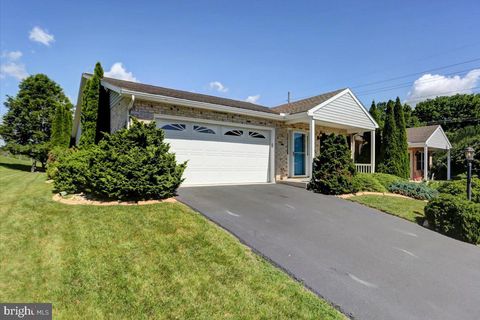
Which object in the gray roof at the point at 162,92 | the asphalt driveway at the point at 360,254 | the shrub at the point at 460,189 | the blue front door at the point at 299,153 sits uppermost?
the gray roof at the point at 162,92

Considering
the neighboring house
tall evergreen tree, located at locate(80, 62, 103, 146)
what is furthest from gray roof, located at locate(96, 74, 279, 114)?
the neighboring house

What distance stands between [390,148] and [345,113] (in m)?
5.36

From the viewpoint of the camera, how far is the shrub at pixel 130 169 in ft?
21.1

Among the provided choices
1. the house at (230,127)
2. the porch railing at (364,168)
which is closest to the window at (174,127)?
the house at (230,127)

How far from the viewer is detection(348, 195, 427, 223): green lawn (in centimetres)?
779

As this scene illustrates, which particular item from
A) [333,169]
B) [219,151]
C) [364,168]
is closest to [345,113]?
[333,169]

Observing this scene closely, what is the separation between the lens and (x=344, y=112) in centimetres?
1249

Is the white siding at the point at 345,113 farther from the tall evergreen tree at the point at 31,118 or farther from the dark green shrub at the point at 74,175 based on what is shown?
the tall evergreen tree at the point at 31,118

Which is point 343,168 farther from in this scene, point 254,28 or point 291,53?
point 291,53

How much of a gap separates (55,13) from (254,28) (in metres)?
7.85

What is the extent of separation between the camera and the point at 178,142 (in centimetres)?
926

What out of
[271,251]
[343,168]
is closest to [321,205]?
[343,168]

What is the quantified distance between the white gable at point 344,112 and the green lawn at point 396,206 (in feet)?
12.7

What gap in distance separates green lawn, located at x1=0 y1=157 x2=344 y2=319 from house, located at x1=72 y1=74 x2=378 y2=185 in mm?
4241
